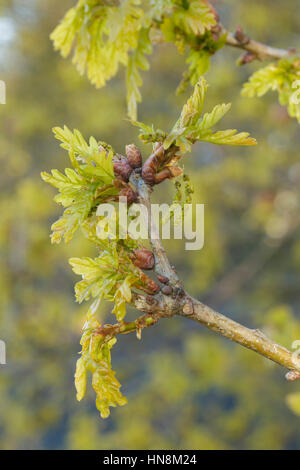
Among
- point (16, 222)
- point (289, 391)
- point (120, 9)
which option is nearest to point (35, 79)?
point (16, 222)

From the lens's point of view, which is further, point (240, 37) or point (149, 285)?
point (240, 37)

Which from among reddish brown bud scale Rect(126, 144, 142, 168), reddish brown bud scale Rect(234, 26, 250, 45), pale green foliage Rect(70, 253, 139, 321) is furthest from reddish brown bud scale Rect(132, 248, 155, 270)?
reddish brown bud scale Rect(234, 26, 250, 45)

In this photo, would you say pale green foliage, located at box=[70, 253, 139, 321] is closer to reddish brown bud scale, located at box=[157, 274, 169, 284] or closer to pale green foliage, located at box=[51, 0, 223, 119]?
reddish brown bud scale, located at box=[157, 274, 169, 284]

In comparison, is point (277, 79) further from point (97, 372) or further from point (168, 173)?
point (97, 372)

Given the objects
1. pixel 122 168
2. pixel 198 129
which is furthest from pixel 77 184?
pixel 198 129

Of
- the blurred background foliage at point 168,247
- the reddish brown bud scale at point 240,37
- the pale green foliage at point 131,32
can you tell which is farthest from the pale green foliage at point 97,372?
the blurred background foliage at point 168,247

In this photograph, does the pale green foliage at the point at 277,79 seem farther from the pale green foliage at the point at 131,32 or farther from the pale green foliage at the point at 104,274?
the pale green foliage at the point at 104,274
